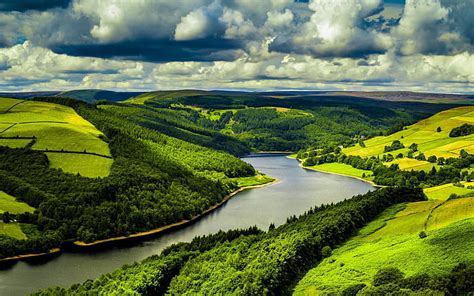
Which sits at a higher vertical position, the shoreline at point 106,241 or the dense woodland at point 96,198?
the dense woodland at point 96,198

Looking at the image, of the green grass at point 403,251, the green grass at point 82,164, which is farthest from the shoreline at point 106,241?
the green grass at point 403,251

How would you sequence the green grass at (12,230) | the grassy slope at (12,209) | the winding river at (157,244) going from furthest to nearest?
the grassy slope at (12,209) < the green grass at (12,230) < the winding river at (157,244)

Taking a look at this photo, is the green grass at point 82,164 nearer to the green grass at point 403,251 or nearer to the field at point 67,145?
the field at point 67,145

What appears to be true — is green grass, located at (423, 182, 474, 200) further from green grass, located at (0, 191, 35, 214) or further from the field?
green grass, located at (0, 191, 35, 214)

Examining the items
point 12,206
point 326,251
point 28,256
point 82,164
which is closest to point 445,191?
point 326,251

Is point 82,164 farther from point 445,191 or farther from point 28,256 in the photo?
point 445,191

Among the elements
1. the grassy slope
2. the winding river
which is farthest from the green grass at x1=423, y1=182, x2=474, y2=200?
the grassy slope
